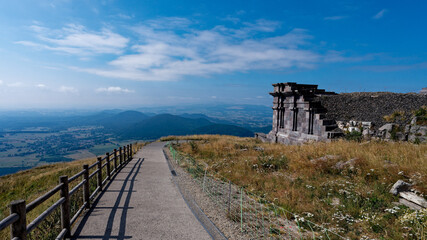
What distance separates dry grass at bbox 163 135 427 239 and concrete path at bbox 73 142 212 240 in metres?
3.05

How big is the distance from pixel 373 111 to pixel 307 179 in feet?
38.5

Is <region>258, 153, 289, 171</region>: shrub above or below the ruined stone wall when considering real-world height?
below

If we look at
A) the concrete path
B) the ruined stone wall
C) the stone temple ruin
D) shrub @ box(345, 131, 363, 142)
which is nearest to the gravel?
the concrete path

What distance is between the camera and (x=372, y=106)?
56.5ft

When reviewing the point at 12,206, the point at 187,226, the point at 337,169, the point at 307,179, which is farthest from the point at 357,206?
the point at 12,206

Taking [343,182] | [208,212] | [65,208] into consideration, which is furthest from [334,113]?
[65,208]

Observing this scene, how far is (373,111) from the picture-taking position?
1658 centimetres

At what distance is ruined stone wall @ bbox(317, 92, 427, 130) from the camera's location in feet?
48.9

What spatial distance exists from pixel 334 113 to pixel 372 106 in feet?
9.13

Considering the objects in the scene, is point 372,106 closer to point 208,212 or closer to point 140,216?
point 208,212

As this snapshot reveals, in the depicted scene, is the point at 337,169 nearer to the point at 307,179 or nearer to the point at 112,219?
the point at 307,179

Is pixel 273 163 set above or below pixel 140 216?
above

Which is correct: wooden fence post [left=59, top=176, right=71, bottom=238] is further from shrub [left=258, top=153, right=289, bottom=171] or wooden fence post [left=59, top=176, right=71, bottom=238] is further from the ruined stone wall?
the ruined stone wall

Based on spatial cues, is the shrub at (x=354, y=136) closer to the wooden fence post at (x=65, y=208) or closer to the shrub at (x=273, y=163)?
the shrub at (x=273, y=163)
